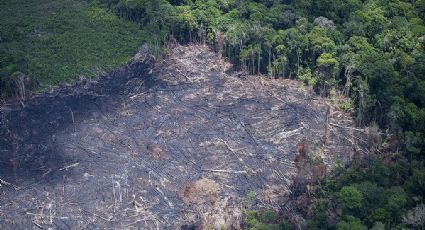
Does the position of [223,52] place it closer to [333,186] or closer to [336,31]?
[336,31]

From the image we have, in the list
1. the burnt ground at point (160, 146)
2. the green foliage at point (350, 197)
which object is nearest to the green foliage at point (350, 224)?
the green foliage at point (350, 197)

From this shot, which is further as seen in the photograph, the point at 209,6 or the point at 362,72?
the point at 209,6

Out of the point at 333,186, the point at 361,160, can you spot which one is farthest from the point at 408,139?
the point at 333,186

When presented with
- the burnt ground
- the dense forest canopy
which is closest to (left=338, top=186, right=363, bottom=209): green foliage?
the dense forest canopy

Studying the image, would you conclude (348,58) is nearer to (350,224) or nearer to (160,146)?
(160,146)

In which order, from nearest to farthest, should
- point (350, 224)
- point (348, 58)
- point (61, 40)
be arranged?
point (350, 224), point (348, 58), point (61, 40)

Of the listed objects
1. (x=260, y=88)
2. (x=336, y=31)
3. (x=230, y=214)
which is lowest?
(x=230, y=214)

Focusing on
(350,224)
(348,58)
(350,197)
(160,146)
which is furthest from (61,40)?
(350,224)
